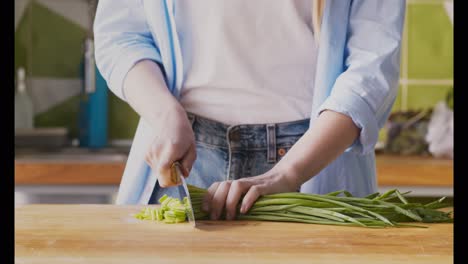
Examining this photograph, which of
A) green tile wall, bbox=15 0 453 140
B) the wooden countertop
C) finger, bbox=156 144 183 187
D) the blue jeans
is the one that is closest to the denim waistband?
the blue jeans

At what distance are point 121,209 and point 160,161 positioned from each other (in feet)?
0.45

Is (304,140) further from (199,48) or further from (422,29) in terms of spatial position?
(422,29)

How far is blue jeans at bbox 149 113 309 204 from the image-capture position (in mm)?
1665

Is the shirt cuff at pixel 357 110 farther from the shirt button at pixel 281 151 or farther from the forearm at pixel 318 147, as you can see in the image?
the shirt button at pixel 281 151

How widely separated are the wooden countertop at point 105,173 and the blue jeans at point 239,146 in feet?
4.02

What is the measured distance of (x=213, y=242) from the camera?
116cm

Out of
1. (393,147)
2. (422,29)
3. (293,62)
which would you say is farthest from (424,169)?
(293,62)

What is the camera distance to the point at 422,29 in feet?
11.9

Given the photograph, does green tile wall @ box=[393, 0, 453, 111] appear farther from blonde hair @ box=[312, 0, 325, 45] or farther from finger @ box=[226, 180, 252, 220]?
finger @ box=[226, 180, 252, 220]

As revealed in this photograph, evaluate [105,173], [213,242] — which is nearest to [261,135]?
[213,242]

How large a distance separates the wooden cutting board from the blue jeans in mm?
328

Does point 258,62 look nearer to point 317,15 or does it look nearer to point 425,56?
point 317,15

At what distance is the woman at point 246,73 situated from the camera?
1.59m

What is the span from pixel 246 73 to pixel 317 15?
0.64ft
